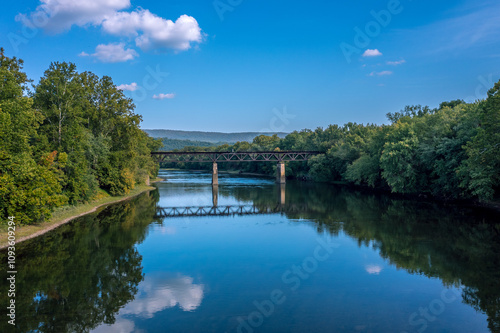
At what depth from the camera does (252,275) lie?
20.7 metres

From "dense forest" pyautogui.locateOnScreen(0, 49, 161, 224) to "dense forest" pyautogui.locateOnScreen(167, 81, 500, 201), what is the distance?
129ft

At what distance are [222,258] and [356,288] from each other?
30.8ft

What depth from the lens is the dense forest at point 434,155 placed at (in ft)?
119

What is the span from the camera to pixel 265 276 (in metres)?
20.5

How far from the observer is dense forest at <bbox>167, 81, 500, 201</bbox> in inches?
1431

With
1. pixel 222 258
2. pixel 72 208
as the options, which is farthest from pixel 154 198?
pixel 222 258

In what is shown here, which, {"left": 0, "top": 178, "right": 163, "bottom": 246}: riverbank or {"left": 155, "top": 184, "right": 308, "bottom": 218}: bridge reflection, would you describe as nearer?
{"left": 0, "top": 178, "right": 163, "bottom": 246}: riverbank

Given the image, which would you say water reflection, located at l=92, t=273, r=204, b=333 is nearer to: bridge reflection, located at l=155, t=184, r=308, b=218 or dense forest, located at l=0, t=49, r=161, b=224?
dense forest, located at l=0, t=49, r=161, b=224

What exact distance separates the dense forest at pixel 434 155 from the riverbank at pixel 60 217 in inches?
1594

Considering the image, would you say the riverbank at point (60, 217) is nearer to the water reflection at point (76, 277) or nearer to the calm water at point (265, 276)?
the water reflection at point (76, 277)

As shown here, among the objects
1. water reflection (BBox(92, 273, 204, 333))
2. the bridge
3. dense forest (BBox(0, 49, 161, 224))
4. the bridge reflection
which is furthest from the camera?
the bridge

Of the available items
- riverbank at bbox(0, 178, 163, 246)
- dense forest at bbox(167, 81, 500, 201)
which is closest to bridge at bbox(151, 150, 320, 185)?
dense forest at bbox(167, 81, 500, 201)

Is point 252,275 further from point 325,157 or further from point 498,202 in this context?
point 325,157

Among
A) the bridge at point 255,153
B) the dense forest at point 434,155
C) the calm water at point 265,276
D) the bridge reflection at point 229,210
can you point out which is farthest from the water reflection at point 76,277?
the bridge at point 255,153
